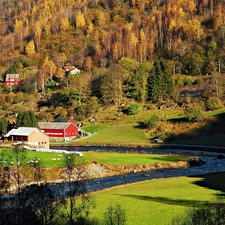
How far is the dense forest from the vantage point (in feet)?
364

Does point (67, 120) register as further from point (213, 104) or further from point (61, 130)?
point (213, 104)

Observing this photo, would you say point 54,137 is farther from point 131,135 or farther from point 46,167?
point 46,167

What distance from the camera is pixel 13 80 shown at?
139 m

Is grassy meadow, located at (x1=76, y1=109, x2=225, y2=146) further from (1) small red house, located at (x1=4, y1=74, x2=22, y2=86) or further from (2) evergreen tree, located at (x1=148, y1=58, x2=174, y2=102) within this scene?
(1) small red house, located at (x1=4, y1=74, x2=22, y2=86)

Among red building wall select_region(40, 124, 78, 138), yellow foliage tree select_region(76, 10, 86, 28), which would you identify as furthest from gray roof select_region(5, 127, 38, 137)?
yellow foliage tree select_region(76, 10, 86, 28)

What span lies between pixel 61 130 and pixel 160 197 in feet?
186

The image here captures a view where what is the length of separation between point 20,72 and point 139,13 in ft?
184

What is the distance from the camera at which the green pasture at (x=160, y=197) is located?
1277 inches

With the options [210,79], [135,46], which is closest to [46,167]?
[210,79]

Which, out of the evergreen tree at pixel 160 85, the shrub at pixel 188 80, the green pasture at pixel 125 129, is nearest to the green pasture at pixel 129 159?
the green pasture at pixel 125 129

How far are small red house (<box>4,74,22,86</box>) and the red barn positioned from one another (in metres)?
44.3

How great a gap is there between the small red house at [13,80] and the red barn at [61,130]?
4431 centimetres

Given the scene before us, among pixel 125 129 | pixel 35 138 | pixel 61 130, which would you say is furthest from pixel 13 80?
pixel 35 138

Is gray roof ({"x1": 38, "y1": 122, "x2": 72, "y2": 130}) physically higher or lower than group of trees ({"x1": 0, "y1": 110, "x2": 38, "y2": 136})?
lower
